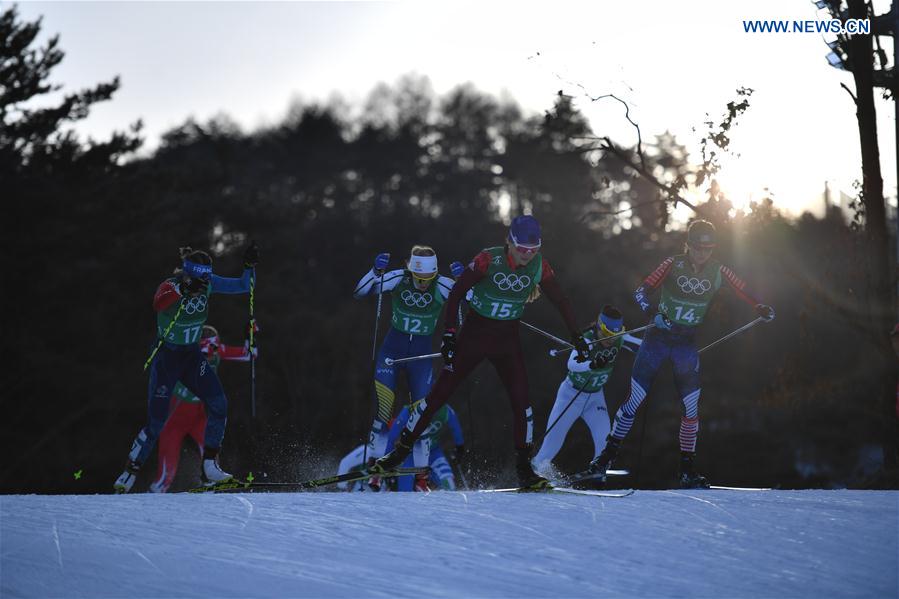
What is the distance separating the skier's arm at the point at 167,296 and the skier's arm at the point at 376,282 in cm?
166

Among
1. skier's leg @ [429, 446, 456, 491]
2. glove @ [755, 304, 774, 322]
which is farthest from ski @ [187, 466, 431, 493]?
skier's leg @ [429, 446, 456, 491]

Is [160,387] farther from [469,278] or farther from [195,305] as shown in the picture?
[469,278]

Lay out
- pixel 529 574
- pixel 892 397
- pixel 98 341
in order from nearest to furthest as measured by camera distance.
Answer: pixel 529 574, pixel 892 397, pixel 98 341

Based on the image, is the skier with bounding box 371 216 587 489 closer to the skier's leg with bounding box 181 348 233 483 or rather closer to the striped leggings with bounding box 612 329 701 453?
the striped leggings with bounding box 612 329 701 453

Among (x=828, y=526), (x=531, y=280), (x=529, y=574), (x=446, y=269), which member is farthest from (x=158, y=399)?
(x=446, y=269)

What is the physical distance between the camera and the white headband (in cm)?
1142

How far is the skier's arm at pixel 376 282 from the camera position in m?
11.5

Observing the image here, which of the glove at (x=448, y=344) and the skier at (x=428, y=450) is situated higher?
the glove at (x=448, y=344)

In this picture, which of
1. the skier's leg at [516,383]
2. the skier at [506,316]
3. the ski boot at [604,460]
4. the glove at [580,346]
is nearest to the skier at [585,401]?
the ski boot at [604,460]

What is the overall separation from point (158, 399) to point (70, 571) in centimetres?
398

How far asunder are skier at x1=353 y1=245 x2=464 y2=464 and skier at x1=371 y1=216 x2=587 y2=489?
187 centimetres

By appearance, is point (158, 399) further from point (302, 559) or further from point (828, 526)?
point (828, 526)

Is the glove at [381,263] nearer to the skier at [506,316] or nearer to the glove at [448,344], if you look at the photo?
the skier at [506,316]

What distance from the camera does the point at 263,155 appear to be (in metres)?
57.0
